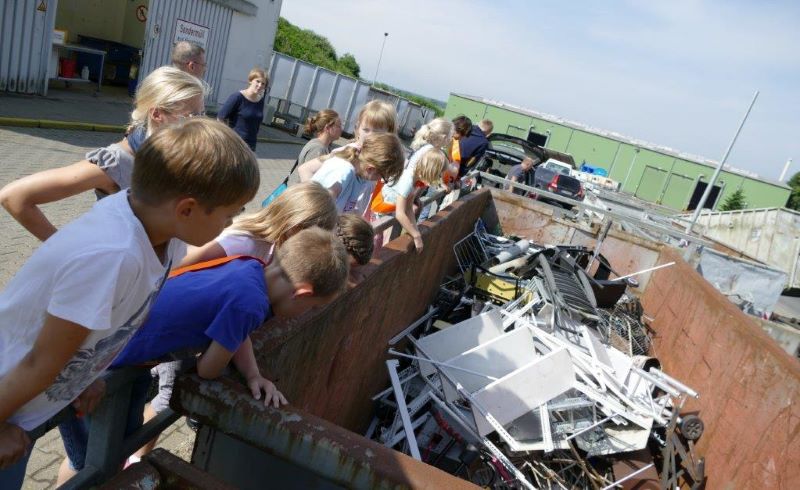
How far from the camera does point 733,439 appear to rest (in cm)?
480

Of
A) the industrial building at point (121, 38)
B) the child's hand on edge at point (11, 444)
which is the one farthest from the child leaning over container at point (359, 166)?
the industrial building at point (121, 38)

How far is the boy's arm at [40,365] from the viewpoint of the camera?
1212mm

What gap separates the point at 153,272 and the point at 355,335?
2.18 meters

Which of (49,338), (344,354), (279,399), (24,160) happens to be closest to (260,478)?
(279,399)

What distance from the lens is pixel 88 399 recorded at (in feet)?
4.26

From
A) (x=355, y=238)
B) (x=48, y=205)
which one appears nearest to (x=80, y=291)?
(x=355, y=238)

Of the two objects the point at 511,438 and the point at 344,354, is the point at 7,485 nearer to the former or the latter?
the point at 344,354

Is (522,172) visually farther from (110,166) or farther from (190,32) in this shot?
(190,32)

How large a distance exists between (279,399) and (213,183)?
0.69 meters

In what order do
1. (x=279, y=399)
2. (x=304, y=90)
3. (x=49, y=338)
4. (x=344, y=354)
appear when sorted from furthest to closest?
(x=304, y=90)
(x=344, y=354)
(x=279, y=399)
(x=49, y=338)

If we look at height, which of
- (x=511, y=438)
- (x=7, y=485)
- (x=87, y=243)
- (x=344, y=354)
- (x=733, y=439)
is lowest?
(x=511, y=438)

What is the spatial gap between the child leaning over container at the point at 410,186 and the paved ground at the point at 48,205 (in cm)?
237

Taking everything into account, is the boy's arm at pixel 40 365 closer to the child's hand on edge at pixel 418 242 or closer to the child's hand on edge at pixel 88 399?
the child's hand on edge at pixel 88 399

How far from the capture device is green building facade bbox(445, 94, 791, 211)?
135ft
